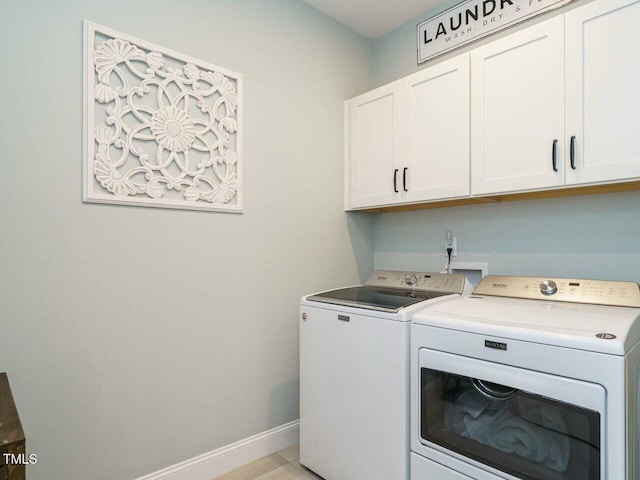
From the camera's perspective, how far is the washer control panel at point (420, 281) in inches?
76.9

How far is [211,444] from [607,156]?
88.1 inches

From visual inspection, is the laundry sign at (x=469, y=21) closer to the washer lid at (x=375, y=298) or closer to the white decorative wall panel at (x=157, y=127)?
the white decorative wall panel at (x=157, y=127)

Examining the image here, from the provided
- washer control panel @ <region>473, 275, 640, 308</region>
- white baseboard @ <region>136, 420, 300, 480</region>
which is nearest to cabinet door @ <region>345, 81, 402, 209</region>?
washer control panel @ <region>473, 275, 640, 308</region>

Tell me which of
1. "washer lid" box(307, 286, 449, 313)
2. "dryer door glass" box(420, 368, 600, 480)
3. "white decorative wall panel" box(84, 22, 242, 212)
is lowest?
"dryer door glass" box(420, 368, 600, 480)

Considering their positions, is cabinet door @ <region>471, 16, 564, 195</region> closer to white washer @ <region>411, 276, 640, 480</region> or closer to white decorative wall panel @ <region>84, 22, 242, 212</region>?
white washer @ <region>411, 276, 640, 480</region>

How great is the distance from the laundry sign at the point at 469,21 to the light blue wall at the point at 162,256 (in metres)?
0.54

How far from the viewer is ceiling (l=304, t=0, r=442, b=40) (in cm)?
232

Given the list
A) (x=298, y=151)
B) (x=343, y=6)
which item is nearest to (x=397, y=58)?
(x=343, y=6)

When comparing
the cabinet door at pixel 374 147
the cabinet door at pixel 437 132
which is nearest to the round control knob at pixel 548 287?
the cabinet door at pixel 437 132

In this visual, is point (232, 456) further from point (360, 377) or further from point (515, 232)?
point (515, 232)

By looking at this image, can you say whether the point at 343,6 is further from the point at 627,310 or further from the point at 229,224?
the point at 627,310

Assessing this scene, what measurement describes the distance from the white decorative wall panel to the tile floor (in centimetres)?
137

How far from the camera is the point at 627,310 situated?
1.43 m

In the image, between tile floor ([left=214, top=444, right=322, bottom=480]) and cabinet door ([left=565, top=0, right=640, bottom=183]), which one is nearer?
cabinet door ([left=565, top=0, right=640, bottom=183])
